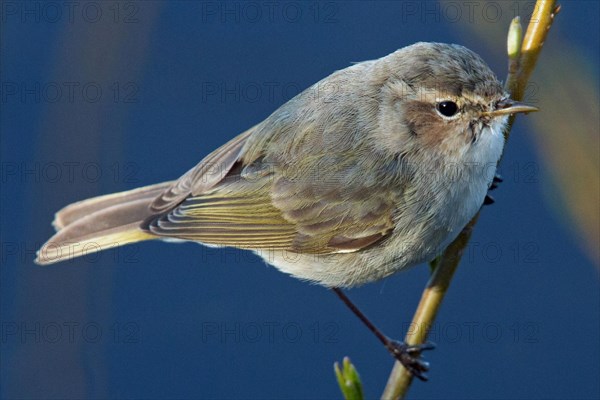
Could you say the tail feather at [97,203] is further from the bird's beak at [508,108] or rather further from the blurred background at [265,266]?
the bird's beak at [508,108]

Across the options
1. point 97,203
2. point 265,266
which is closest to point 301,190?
point 97,203

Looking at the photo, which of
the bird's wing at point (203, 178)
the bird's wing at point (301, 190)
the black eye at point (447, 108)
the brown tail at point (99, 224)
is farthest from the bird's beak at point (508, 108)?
the brown tail at point (99, 224)

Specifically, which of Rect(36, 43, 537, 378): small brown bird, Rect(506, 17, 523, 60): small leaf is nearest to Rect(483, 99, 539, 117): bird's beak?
Rect(36, 43, 537, 378): small brown bird

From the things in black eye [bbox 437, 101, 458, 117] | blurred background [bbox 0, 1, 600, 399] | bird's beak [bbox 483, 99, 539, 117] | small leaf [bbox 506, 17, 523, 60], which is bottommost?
blurred background [bbox 0, 1, 600, 399]

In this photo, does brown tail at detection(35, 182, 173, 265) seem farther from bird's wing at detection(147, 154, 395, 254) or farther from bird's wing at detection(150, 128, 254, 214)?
bird's wing at detection(147, 154, 395, 254)

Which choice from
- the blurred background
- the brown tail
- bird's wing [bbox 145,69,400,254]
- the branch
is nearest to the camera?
the branch

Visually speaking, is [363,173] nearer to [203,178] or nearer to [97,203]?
[203,178]
